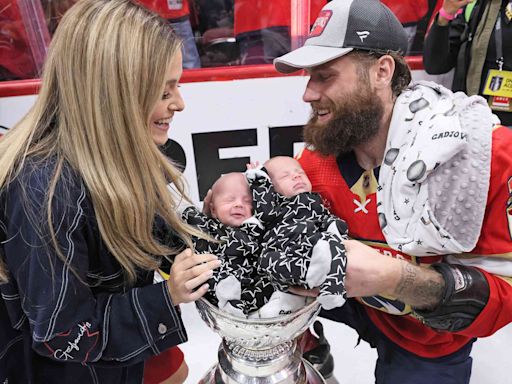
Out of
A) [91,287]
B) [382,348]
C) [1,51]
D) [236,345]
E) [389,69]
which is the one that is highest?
[389,69]

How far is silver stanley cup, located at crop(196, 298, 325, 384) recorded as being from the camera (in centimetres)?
93

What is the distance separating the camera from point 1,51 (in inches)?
83.7

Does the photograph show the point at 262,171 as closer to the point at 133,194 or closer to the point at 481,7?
the point at 133,194

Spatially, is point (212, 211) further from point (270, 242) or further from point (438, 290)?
point (438, 290)

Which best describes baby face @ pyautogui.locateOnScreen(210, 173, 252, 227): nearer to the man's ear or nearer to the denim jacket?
the denim jacket

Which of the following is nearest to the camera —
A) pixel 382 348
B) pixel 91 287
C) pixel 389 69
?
pixel 91 287

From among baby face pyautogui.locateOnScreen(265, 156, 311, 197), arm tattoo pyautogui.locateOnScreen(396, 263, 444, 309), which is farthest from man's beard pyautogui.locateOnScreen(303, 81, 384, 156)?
arm tattoo pyautogui.locateOnScreen(396, 263, 444, 309)

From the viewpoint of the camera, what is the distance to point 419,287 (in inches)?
41.8

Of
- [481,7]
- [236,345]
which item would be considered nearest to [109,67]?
[236,345]

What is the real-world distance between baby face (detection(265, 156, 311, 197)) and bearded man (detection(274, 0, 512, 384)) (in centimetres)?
9

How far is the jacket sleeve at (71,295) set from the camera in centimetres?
A: 89

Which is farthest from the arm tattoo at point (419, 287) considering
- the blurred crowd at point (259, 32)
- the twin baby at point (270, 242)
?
the blurred crowd at point (259, 32)

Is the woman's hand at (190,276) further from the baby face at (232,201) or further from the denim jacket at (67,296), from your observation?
the baby face at (232,201)

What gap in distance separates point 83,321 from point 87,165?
1.01 feet
